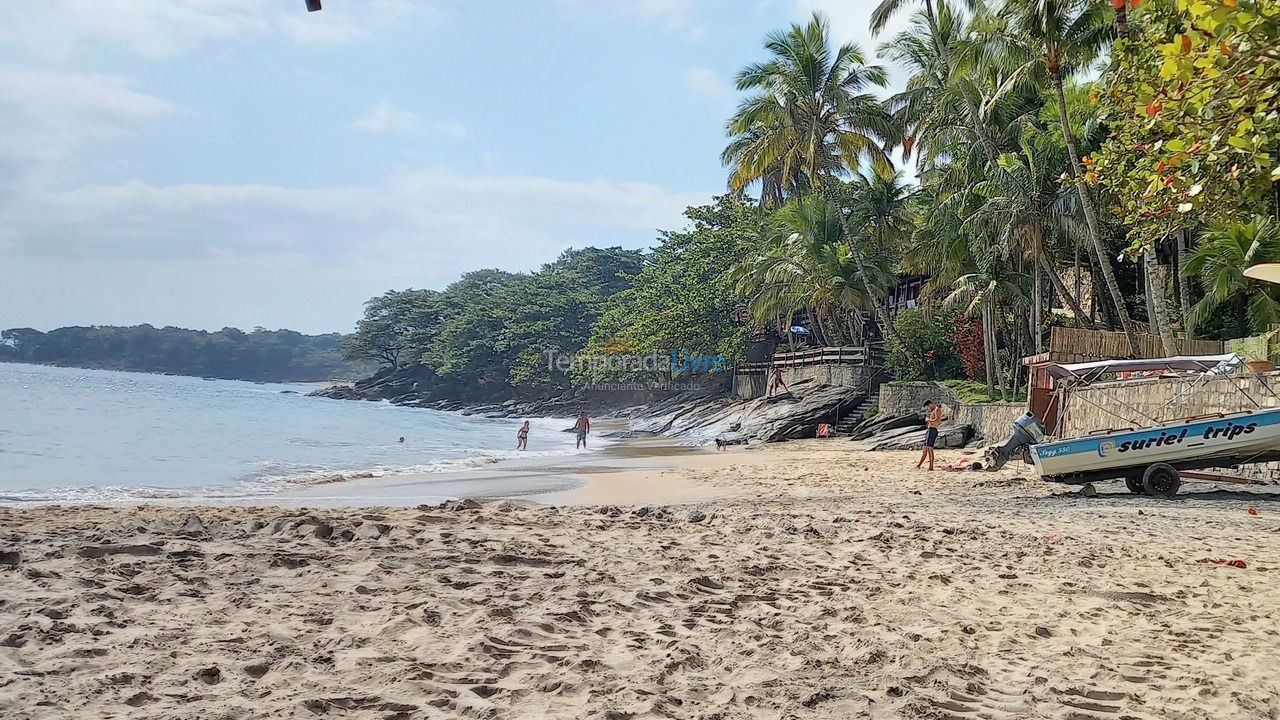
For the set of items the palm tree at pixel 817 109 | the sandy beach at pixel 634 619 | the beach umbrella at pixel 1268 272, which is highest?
the palm tree at pixel 817 109

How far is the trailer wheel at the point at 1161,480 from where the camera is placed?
32.3ft

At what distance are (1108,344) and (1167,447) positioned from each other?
7.81 m

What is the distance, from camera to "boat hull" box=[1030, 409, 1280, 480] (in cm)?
931

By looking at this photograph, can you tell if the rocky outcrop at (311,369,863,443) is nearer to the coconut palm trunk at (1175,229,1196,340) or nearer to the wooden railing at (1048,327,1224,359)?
the wooden railing at (1048,327,1224,359)

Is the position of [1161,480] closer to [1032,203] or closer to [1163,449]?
[1163,449]

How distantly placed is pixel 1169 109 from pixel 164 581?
6.77m

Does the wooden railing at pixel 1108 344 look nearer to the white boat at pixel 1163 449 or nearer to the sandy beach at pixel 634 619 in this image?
the white boat at pixel 1163 449

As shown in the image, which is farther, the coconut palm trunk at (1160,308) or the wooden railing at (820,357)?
the wooden railing at (820,357)

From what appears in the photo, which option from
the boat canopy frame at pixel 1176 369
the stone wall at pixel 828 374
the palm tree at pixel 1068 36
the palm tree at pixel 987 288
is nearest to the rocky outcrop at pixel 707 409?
the stone wall at pixel 828 374

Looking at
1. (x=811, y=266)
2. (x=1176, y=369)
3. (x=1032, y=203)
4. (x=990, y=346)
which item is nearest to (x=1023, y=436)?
(x=1176, y=369)

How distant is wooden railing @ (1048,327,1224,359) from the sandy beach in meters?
9.30

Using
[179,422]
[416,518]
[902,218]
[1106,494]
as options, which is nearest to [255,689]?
[416,518]

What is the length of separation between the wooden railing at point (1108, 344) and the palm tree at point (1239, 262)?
2.95ft

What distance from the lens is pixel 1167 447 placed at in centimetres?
979
